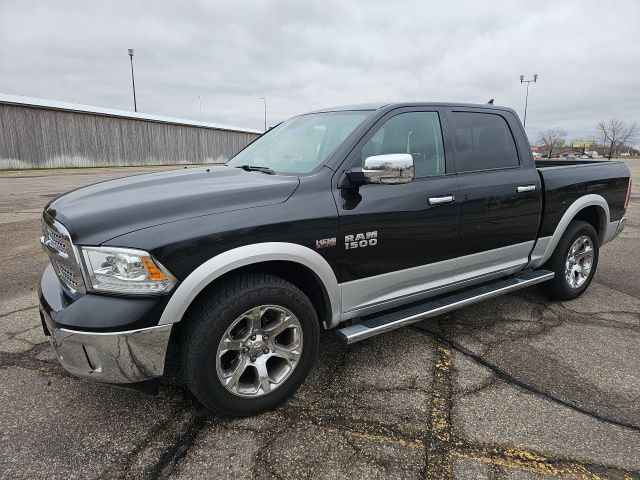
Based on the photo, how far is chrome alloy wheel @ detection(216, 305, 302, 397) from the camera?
98.6 inches

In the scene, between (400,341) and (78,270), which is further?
(400,341)

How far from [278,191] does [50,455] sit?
1.82 metres

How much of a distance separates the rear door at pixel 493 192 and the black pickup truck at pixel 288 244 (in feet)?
0.05

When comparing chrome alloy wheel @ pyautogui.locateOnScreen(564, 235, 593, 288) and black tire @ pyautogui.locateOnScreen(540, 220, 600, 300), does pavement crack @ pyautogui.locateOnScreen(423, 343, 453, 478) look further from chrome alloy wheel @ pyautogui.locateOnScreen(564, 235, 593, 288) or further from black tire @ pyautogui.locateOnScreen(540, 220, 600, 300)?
chrome alloy wheel @ pyautogui.locateOnScreen(564, 235, 593, 288)

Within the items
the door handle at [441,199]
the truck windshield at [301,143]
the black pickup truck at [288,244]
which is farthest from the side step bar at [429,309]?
the truck windshield at [301,143]

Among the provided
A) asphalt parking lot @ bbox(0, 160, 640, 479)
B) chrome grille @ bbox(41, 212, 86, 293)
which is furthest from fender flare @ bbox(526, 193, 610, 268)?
chrome grille @ bbox(41, 212, 86, 293)

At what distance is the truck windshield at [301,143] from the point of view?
311 centimetres

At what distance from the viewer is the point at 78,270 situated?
7.43ft

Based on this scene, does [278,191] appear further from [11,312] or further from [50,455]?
[11,312]

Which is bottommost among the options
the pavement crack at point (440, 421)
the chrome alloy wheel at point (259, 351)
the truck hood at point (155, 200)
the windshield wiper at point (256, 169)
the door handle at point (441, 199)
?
the pavement crack at point (440, 421)

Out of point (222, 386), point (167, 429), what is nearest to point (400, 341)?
point (222, 386)

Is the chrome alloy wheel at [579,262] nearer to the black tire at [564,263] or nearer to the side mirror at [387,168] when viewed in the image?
the black tire at [564,263]

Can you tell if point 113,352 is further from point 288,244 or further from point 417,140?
point 417,140

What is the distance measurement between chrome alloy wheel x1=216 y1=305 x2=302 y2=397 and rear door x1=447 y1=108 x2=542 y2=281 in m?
1.52
